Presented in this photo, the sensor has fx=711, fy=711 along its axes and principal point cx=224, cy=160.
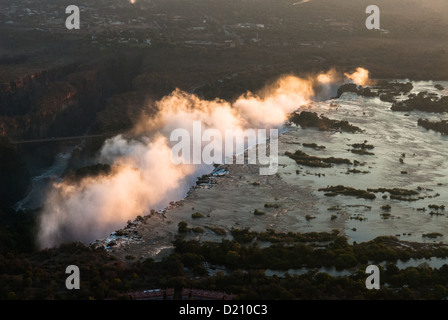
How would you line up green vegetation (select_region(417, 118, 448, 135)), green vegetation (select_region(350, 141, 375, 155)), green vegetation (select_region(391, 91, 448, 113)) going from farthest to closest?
1. green vegetation (select_region(391, 91, 448, 113))
2. green vegetation (select_region(417, 118, 448, 135))
3. green vegetation (select_region(350, 141, 375, 155))

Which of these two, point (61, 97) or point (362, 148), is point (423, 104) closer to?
point (362, 148)

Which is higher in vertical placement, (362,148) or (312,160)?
(362,148)

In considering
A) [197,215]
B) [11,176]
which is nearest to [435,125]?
[197,215]

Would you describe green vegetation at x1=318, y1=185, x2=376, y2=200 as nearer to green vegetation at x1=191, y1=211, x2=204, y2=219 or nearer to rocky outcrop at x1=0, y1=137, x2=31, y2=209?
green vegetation at x1=191, y1=211, x2=204, y2=219

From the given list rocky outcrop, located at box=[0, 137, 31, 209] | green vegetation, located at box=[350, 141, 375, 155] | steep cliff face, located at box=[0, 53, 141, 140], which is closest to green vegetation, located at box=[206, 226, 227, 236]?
rocky outcrop, located at box=[0, 137, 31, 209]

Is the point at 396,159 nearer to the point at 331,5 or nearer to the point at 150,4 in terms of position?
the point at 331,5

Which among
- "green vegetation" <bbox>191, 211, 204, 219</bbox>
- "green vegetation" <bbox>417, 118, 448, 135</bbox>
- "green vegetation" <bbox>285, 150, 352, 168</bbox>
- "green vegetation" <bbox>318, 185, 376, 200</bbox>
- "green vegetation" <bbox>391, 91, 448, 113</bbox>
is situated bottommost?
"green vegetation" <bbox>191, 211, 204, 219</bbox>

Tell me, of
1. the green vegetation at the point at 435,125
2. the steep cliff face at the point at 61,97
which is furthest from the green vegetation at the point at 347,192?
the steep cliff face at the point at 61,97

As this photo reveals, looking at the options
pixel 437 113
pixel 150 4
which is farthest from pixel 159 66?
pixel 150 4

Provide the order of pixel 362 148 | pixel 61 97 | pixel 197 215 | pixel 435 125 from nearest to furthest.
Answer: pixel 197 215 < pixel 362 148 < pixel 435 125 < pixel 61 97
